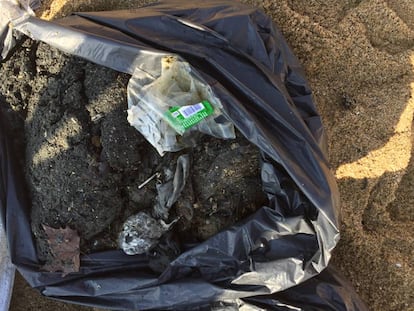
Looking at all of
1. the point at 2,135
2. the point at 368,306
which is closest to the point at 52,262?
the point at 2,135

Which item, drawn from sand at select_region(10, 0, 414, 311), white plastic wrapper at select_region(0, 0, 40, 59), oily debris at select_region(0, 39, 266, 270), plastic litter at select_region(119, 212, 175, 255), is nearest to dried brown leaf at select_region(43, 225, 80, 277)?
oily debris at select_region(0, 39, 266, 270)

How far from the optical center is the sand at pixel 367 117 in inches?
54.7

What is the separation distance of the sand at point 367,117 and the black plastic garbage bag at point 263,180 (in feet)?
0.44

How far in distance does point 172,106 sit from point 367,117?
599 millimetres

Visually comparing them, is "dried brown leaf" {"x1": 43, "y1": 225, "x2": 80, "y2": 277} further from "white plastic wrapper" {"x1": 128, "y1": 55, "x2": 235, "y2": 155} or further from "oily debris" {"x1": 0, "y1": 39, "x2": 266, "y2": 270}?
"white plastic wrapper" {"x1": 128, "y1": 55, "x2": 235, "y2": 155}

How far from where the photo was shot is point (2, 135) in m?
1.34

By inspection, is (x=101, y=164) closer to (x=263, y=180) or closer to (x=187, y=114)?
(x=187, y=114)

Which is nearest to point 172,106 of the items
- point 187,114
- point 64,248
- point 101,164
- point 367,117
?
point 187,114

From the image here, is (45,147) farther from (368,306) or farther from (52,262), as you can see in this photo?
(368,306)

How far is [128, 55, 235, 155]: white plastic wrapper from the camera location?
1.13 meters

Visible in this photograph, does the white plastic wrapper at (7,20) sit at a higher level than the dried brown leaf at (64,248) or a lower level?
higher

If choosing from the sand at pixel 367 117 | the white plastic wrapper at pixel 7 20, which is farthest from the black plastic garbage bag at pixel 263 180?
the sand at pixel 367 117

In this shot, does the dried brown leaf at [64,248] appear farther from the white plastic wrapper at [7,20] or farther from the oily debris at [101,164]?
the white plastic wrapper at [7,20]

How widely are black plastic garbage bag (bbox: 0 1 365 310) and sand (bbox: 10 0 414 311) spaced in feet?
0.44
